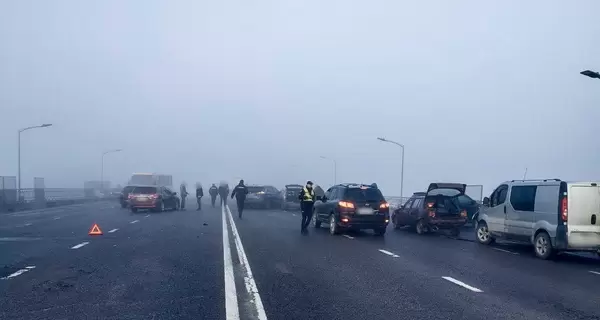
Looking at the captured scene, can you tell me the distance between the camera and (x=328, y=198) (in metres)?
23.8

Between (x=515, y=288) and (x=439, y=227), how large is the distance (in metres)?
12.5

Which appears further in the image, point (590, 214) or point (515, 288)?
point (590, 214)

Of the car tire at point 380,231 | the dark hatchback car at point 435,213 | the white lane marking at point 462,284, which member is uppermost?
the dark hatchback car at point 435,213

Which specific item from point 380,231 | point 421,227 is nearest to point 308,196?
point 380,231

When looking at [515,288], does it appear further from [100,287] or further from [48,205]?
[48,205]

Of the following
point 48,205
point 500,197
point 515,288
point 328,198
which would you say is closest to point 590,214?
point 500,197

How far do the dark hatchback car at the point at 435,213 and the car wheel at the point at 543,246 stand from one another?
275 inches

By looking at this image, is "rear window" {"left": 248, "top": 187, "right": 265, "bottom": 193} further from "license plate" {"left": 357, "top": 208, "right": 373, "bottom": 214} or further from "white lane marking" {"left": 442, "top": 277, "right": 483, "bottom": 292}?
"white lane marking" {"left": 442, "top": 277, "right": 483, "bottom": 292}

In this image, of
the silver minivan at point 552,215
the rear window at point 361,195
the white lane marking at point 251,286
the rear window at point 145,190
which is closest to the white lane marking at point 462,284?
the white lane marking at point 251,286

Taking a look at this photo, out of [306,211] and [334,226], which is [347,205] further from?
[306,211]

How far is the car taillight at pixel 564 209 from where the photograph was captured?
49.6 ft

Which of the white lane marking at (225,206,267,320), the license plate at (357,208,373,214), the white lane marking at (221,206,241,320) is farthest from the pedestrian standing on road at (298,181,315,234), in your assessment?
the white lane marking at (221,206,241,320)

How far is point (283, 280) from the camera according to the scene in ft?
36.8

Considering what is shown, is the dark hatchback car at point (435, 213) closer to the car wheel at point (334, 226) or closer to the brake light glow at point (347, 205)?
the brake light glow at point (347, 205)
